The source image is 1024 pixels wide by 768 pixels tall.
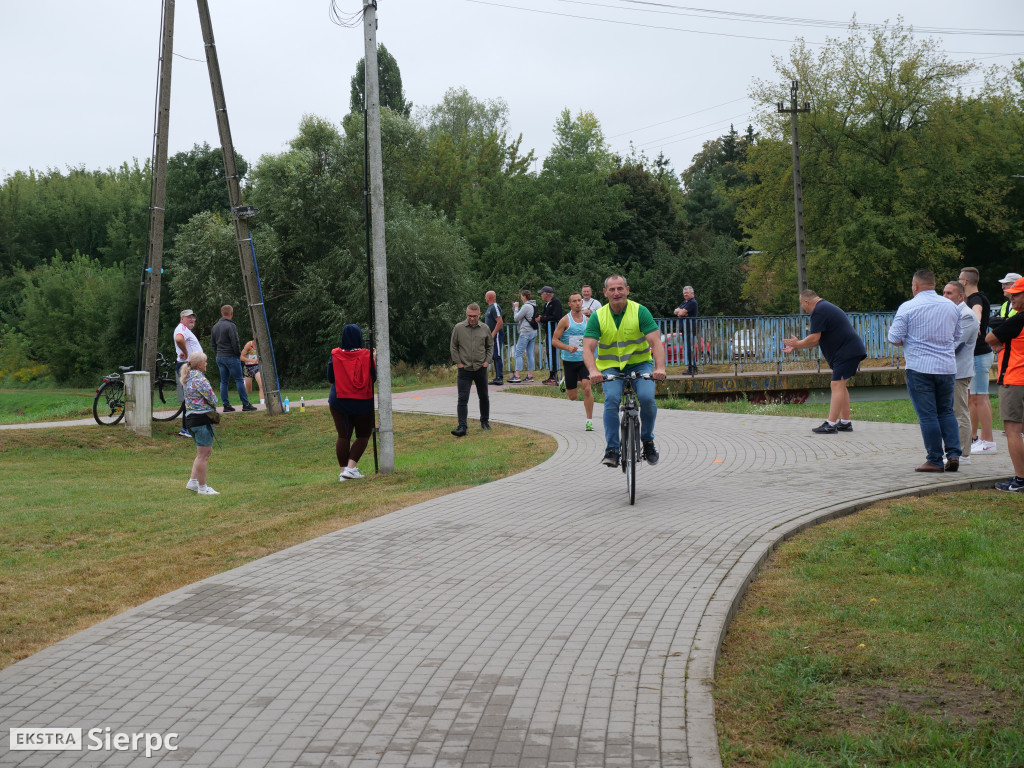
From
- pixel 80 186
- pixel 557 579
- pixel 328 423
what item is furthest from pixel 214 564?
pixel 80 186

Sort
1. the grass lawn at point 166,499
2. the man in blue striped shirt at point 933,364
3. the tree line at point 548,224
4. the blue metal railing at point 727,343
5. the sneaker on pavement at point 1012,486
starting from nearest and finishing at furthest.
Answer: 1. the grass lawn at point 166,499
2. the sneaker on pavement at point 1012,486
3. the man in blue striped shirt at point 933,364
4. the blue metal railing at point 727,343
5. the tree line at point 548,224

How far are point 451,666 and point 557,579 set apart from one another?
70.6 inches

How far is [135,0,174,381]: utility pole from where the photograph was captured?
1780 centimetres

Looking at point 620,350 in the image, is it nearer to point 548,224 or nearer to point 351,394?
point 351,394

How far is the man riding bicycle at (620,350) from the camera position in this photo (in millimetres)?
9188

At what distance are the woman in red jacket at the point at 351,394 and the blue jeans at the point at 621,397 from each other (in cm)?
352

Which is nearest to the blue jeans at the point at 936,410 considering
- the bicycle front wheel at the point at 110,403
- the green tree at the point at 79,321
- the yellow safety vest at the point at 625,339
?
the yellow safety vest at the point at 625,339

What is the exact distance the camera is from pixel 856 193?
48.8 m

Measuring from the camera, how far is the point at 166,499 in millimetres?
11641

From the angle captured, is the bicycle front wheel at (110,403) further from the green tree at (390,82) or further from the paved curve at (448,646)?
the green tree at (390,82)

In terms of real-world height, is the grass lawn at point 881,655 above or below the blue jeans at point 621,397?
below

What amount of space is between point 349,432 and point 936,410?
6.59 meters

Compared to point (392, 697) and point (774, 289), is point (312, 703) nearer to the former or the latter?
point (392, 697)

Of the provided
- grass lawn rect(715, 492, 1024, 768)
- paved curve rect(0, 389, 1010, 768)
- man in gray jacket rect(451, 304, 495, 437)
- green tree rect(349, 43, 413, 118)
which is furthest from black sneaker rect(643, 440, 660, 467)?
green tree rect(349, 43, 413, 118)
